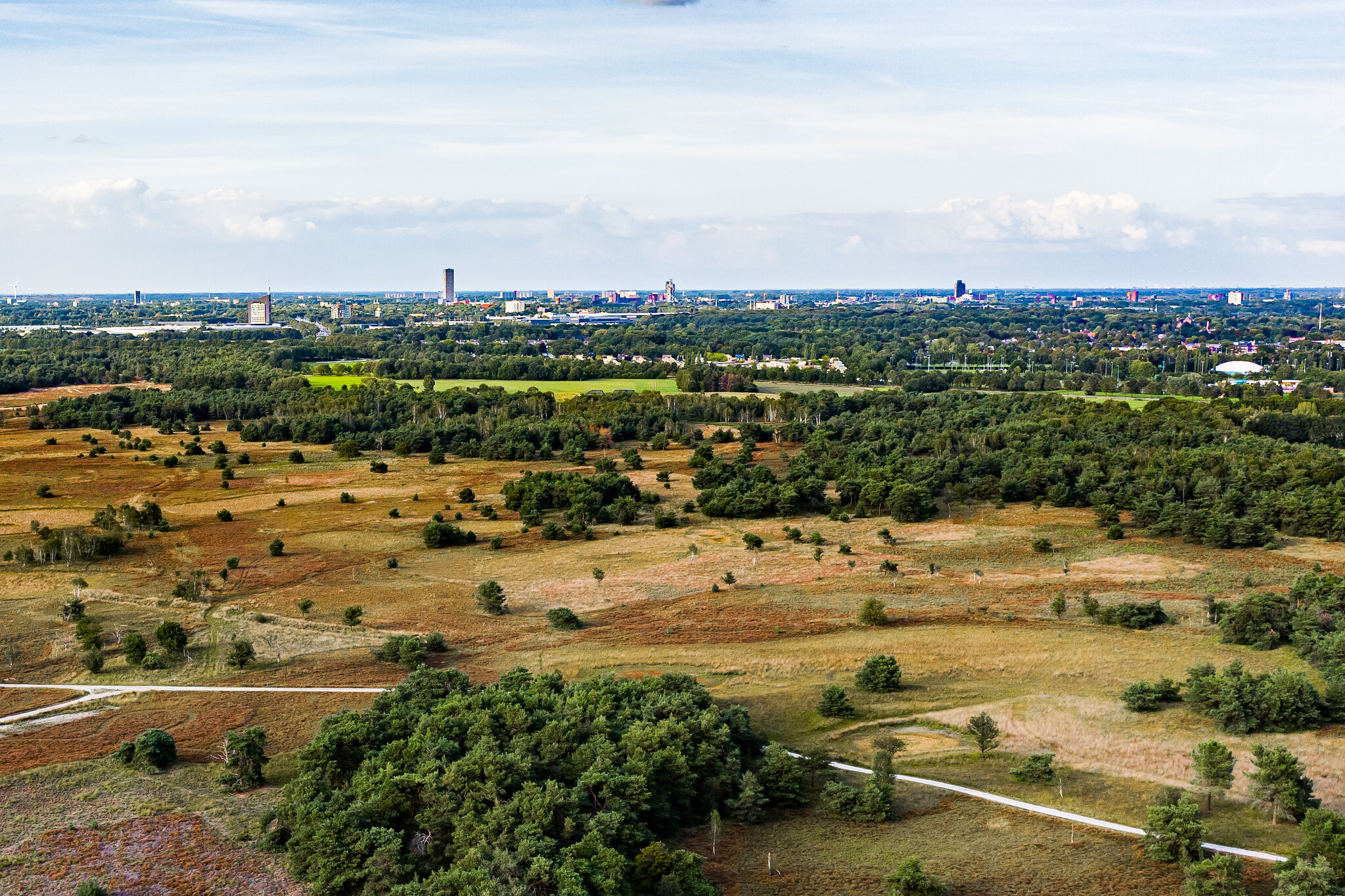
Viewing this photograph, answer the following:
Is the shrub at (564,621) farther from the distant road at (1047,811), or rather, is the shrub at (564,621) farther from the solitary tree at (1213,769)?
the solitary tree at (1213,769)

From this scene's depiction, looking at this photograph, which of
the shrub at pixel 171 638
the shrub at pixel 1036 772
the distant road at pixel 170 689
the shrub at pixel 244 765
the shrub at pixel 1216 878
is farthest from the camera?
the shrub at pixel 171 638

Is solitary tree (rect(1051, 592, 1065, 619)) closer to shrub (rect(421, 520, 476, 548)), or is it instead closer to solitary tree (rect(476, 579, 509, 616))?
solitary tree (rect(476, 579, 509, 616))

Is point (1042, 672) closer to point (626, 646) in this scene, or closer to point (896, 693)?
point (896, 693)

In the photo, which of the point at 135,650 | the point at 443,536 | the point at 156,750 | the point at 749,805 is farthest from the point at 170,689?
the point at 443,536

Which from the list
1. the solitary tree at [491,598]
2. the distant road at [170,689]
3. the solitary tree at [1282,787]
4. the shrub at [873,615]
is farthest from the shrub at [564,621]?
the solitary tree at [1282,787]

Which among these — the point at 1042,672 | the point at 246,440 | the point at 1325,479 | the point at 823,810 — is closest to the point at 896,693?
the point at 1042,672
